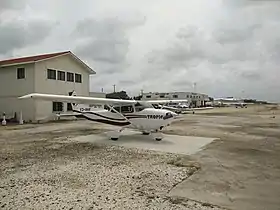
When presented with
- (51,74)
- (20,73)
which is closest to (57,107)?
(51,74)

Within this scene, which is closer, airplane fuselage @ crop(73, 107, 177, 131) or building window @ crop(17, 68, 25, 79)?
airplane fuselage @ crop(73, 107, 177, 131)

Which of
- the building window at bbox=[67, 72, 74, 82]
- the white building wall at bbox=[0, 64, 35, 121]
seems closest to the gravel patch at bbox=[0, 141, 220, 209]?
the white building wall at bbox=[0, 64, 35, 121]

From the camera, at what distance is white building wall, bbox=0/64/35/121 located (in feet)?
75.3

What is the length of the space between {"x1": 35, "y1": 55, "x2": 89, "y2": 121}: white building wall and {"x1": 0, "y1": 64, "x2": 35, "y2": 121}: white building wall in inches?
21.1

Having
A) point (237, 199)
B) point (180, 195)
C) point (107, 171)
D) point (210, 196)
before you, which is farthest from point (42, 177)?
point (237, 199)

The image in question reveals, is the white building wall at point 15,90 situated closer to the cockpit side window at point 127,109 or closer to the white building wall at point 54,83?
the white building wall at point 54,83

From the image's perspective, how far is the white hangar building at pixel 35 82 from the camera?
22.9m

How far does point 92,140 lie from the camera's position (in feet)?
41.8

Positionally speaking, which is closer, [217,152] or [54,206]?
[54,206]

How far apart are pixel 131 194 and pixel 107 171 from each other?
185 centimetres

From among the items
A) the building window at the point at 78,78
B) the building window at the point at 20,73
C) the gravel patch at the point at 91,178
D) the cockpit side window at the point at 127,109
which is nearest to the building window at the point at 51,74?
the building window at the point at 20,73

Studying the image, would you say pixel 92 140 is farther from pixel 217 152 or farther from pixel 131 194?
pixel 131 194

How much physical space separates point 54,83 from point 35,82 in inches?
82.2

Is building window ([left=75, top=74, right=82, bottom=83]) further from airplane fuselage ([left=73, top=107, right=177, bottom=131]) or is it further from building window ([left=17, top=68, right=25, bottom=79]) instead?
airplane fuselage ([left=73, top=107, right=177, bottom=131])
